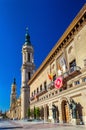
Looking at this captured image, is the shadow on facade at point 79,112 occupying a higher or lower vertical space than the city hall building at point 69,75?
lower

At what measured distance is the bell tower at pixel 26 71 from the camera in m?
77.6

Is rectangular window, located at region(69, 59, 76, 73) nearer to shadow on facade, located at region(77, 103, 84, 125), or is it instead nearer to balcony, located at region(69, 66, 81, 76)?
balcony, located at region(69, 66, 81, 76)

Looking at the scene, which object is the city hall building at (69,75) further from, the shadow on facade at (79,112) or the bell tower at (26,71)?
the bell tower at (26,71)

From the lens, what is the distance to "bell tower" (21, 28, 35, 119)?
77.6m

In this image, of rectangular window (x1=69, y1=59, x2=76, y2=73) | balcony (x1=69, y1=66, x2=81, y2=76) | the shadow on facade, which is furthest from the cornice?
the shadow on facade

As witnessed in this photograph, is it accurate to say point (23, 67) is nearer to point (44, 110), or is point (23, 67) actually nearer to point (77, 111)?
point (44, 110)

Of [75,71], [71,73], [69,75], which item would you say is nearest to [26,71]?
[69,75]

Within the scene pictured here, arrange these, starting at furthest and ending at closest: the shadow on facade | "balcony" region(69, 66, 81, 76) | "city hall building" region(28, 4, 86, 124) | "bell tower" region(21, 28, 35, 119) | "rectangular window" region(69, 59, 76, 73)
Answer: "bell tower" region(21, 28, 35, 119)
"rectangular window" region(69, 59, 76, 73)
"balcony" region(69, 66, 81, 76)
"city hall building" region(28, 4, 86, 124)
the shadow on facade

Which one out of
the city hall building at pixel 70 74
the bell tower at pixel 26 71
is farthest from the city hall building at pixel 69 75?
the bell tower at pixel 26 71

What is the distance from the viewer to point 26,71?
82.8 m

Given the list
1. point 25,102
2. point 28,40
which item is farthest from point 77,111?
point 28,40

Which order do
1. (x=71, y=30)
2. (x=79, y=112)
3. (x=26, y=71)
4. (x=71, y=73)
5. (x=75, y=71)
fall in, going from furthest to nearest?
1. (x=26, y=71)
2. (x=71, y=30)
3. (x=71, y=73)
4. (x=75, y=71)
5. (x=79, y=112)

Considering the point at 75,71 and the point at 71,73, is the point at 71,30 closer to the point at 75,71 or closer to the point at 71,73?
the point at 71,73

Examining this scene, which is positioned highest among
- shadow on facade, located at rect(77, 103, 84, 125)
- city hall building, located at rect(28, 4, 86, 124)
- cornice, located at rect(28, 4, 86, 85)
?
cornice, located at rect(28, 4, 86, 85)
